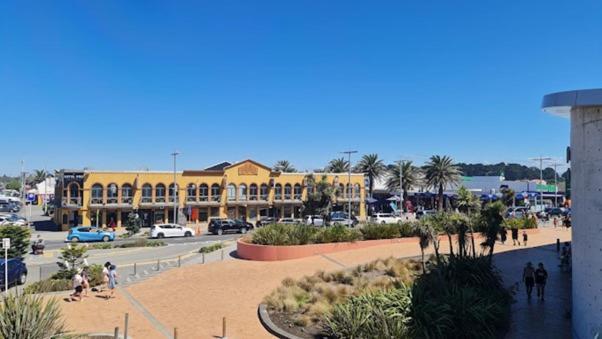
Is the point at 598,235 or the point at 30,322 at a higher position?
the point at 598,235

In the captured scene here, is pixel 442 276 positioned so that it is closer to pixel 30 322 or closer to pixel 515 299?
pixel 515 299

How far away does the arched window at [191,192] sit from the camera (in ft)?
186

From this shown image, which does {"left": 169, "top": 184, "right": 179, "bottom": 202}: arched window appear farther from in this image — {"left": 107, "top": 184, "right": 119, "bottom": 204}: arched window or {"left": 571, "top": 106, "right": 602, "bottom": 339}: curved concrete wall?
{"left": 571, "top": 106, "right": 602, "bottom": 339}: curved concrete wall

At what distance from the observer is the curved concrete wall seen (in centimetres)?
1136

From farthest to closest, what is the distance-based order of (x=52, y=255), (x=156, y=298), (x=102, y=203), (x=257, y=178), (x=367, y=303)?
(x=257, y=178) < (x=102, y=203) < (x=52, y=255) < (x=156, y=298) < (x=367, y=303)

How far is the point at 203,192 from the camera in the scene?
57875 mm

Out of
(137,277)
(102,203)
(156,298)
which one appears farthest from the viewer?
(102,203)

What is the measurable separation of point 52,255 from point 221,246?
11.6m

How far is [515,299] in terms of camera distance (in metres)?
18.1

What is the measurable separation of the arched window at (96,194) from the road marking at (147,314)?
33.8m

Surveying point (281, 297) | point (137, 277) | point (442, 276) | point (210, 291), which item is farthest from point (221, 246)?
point (442, 276)

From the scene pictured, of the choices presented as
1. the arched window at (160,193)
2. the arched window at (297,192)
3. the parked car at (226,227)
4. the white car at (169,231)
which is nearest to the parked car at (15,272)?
the white car at (169,231)

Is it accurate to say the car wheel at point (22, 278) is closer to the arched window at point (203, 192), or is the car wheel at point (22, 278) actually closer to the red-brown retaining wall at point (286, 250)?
the red-brown retaining wall at point (286, 250)

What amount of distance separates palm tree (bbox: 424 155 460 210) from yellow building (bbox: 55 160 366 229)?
34.2ft
